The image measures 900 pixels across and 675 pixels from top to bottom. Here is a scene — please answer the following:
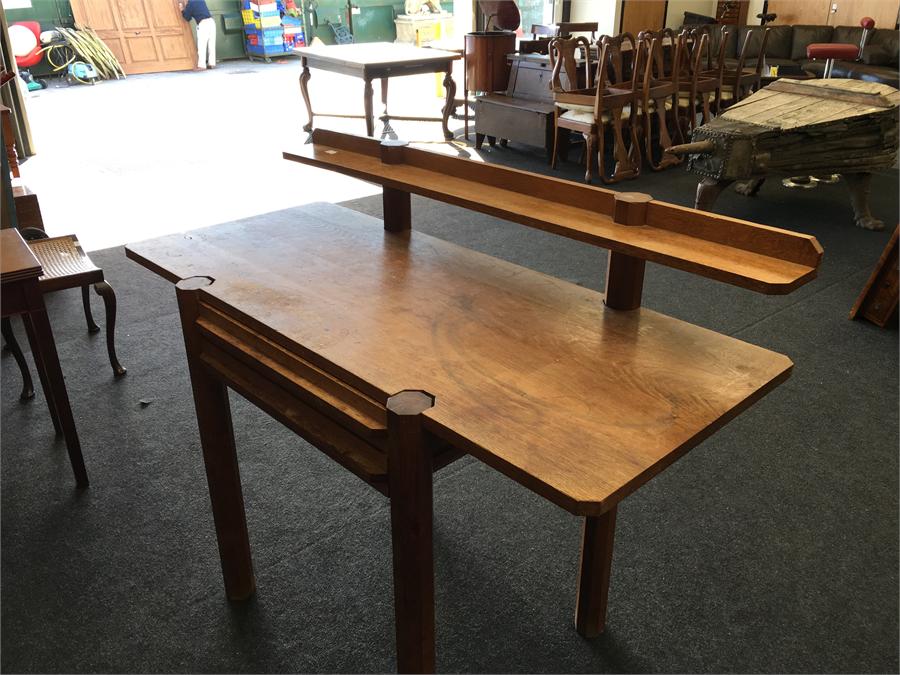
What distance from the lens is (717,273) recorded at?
3.86ft

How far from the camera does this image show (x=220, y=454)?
5.32ft

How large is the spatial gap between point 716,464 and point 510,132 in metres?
4.17

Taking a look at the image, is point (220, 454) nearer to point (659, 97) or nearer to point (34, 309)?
point (34, 309)

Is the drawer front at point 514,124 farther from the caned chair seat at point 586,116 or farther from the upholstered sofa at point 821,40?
the upholstered sofa at point 821,40

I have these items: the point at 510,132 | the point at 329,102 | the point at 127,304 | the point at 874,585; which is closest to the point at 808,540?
the point at 874,585

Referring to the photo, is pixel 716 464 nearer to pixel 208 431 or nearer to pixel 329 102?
pixel 208 431

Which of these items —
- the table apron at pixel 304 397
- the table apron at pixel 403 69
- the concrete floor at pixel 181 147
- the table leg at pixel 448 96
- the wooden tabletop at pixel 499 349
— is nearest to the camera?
the wooden tabletop at pixel 499 349

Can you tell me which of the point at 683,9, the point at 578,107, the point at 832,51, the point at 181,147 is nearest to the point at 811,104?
the point at 578,107

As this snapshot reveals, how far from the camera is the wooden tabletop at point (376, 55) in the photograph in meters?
5.50

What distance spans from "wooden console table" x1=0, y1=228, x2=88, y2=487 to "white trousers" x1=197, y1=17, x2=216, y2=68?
9607 mm

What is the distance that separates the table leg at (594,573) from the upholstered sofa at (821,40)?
6608mm

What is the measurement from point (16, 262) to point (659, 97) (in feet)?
15.4

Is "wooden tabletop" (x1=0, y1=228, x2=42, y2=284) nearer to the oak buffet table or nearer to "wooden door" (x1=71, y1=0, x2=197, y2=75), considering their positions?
the oak buffet table

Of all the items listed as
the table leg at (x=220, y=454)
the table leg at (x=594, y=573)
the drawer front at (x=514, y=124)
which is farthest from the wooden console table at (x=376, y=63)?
the table leg at (x=594, y=573)
